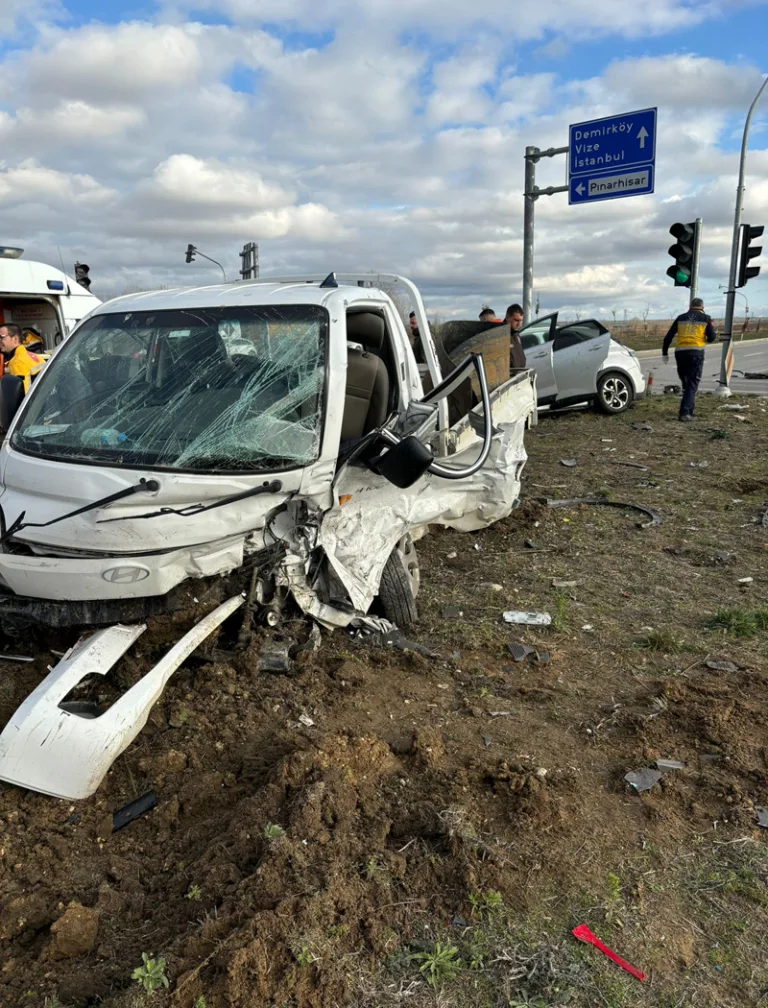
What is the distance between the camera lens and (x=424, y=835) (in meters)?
2.78

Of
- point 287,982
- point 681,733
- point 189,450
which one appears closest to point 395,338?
point 189,450

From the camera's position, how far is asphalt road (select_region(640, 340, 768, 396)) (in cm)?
1807

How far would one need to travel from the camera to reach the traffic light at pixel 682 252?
13102 millimetres

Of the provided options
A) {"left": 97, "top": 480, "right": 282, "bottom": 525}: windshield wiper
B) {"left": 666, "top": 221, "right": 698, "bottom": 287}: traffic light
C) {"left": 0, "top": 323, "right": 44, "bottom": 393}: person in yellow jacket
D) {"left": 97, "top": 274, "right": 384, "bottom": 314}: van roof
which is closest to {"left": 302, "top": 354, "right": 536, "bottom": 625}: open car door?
{"left": 97, "top": 480, "right": 282, "bottom": 525}: windshield wiper

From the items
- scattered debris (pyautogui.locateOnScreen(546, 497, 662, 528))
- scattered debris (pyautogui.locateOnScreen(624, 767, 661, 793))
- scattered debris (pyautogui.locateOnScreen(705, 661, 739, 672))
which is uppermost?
scattered debris (pyautogui.locateOnScreen(624, 767, 661, 793))

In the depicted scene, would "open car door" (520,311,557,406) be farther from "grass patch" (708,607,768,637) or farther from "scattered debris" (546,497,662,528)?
"grass patch" (708,607,768,637)

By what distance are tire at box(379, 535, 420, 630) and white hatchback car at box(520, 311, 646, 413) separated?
885 centimetres

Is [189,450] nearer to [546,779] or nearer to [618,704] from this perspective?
[546,779]

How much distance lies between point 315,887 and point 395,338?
3.52 meters

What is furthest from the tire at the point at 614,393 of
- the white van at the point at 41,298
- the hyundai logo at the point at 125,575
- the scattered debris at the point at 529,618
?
the hyundai logo at the point at 125,575

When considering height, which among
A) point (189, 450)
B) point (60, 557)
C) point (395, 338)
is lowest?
point (60, 557)

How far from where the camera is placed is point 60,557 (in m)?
3.35

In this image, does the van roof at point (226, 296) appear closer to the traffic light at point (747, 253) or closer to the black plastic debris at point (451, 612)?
the black plastic debris at point (451, 612)

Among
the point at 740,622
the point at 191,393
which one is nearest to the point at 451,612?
the point at 740,622
